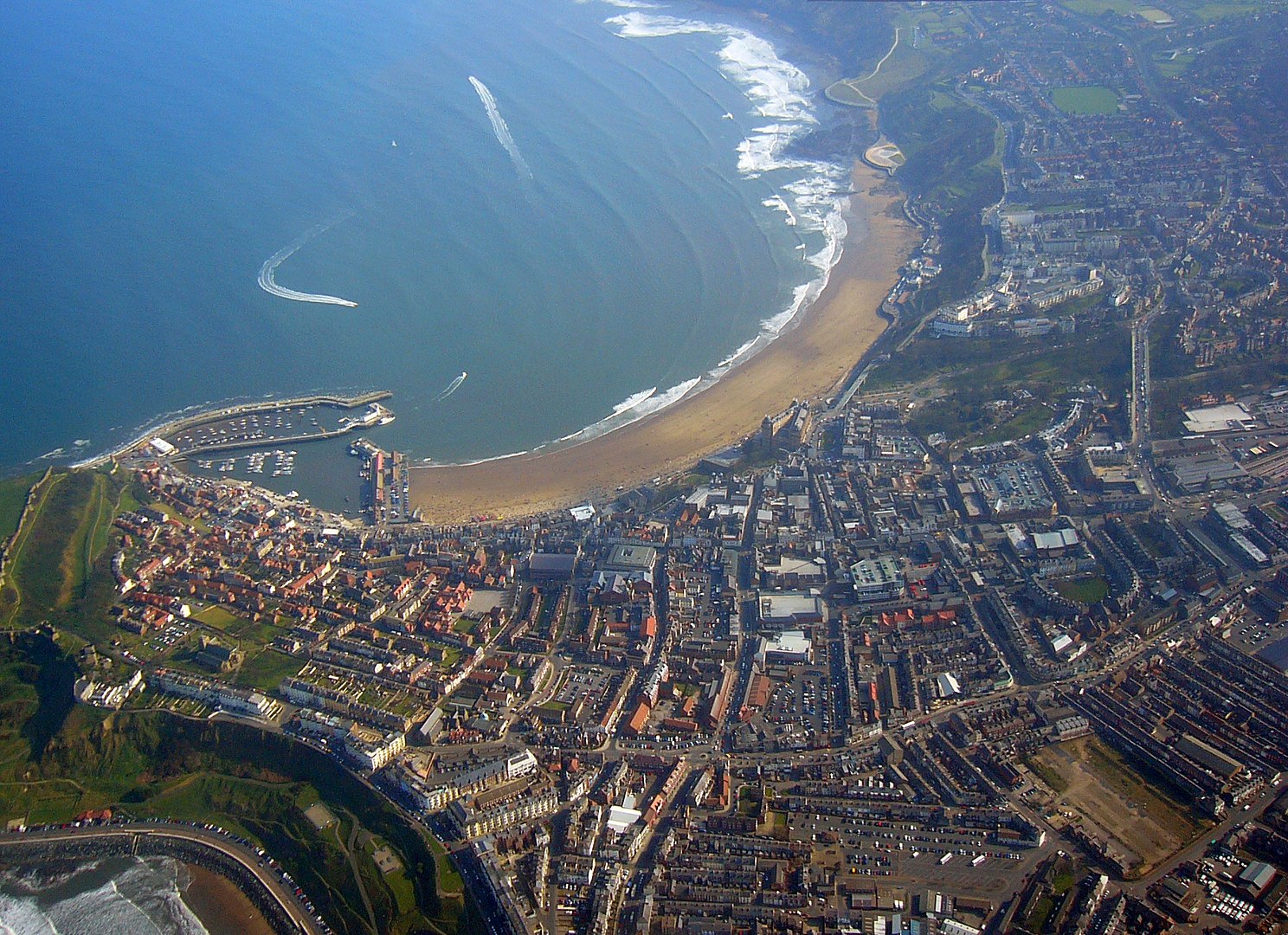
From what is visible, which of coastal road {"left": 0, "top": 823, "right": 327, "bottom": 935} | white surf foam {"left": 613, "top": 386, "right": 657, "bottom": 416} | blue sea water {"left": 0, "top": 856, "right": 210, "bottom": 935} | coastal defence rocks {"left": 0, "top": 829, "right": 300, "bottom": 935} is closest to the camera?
blue sea water {"left": 0, "top": 856, "right": 210, "bottom": 935}

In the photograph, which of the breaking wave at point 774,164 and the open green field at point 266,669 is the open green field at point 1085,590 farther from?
the open green field at point 266,669

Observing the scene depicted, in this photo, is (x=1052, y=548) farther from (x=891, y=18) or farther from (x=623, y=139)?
(x=891, y=18)

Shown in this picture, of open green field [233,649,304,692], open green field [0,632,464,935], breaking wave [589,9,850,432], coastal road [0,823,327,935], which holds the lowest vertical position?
coastal road [0,823,327,935]

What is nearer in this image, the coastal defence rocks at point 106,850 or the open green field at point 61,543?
the coastal defence rocks at point 106,850

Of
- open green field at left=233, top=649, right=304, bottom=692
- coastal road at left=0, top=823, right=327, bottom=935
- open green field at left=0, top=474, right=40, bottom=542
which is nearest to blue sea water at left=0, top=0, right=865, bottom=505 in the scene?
open green field at left=0, top=474, right=40, bottom=542

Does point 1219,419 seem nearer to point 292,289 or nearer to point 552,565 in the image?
point 552,565

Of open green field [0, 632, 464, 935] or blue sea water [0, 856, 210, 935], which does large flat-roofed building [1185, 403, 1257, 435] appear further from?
blue sea water [0, 856, 210, 935]

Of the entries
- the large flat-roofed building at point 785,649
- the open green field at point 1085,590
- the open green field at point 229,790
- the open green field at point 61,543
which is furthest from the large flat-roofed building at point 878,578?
the open green field at point 61,543
